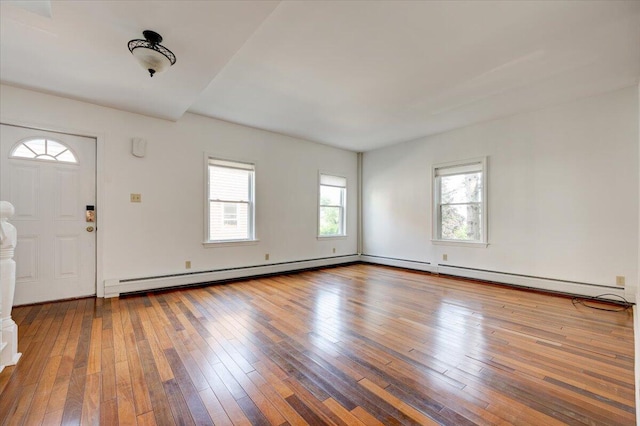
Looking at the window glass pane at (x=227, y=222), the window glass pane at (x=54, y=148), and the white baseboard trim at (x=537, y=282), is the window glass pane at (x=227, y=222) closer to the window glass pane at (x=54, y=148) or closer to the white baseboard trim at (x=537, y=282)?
the window glass pane at (x=54, y=148)

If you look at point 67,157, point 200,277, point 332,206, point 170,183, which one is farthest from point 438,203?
point 67,157

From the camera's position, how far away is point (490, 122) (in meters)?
4.71

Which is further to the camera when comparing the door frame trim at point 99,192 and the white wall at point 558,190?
the door frame trim at point 99,192

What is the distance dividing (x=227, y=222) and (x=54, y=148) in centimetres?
240

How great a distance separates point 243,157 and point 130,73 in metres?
2.24

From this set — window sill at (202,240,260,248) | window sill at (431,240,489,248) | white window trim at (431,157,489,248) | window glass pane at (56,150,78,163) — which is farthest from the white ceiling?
window sill at (431,240,489,248)

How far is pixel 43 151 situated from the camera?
3.42 meters

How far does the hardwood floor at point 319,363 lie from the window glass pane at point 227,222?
4.58 feet

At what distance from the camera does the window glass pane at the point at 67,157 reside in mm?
3514

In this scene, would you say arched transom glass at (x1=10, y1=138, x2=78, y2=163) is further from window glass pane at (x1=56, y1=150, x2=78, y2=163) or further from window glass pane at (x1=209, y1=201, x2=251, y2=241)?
window glass pane at (x1=209, y1=201, x2=251, y2=241)

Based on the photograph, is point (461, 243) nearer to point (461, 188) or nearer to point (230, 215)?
point (461, 188)

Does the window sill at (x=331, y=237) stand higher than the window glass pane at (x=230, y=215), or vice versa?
the window glass pane at (x=230, y=215)

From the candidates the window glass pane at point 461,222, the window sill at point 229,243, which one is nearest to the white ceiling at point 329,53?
the window glass pane at point 461,222

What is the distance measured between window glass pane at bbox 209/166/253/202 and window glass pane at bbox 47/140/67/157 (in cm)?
185
